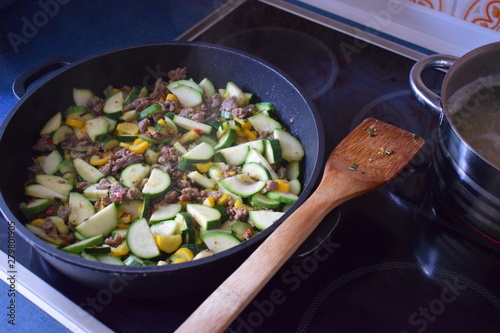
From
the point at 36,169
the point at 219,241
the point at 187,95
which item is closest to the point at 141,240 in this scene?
the point at 219,241

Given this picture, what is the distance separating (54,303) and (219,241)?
34 centimetres

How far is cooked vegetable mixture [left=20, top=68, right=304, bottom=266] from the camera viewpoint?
1.04 metres

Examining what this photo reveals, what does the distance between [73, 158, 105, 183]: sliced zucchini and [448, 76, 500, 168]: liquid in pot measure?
0.81m

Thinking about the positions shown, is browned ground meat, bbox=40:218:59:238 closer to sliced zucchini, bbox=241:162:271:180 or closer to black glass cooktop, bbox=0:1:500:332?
black glass cooktop, bbox=0:1:500:332

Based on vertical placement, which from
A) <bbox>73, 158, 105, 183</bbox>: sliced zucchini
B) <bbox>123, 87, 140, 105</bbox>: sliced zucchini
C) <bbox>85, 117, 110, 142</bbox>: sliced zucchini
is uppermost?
<bbox>123, 87, 140, 105</bbox>: sliced zucchini

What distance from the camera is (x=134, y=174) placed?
45.8 inches

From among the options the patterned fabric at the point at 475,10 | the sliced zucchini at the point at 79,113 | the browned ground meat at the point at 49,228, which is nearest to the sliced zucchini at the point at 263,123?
the sliced zucchini at the point at 79,113

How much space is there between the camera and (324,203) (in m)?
0.96

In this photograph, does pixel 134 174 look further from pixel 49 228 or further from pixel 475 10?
pixel 475 10

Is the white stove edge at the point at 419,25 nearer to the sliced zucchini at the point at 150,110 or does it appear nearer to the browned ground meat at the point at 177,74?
the browned ground meat at the point at 177,74

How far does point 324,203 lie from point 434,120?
54cm

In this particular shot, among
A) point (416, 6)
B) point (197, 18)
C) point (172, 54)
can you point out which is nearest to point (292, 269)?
point (172, 54)

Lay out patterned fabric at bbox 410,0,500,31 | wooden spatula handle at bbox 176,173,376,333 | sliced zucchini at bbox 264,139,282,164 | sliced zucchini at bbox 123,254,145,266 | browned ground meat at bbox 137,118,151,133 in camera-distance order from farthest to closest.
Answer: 1. patterned fabric at bbox 410,0,500,31
2. browned ground meat at bbox 137,118,151,133
3. sliced zucchini at bbox 264,139,282,164
4. sliced zucchini at bbox 123,254,145,266
5. wooden spatula handle at bbox 176,173,376,333

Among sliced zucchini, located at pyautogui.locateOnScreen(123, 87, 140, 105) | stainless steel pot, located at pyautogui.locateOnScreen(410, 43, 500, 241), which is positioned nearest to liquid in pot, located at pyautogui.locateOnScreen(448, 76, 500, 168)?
stainless steel pot, located at pyautogui.locateOnScreen(410, 43, 500, 241)
